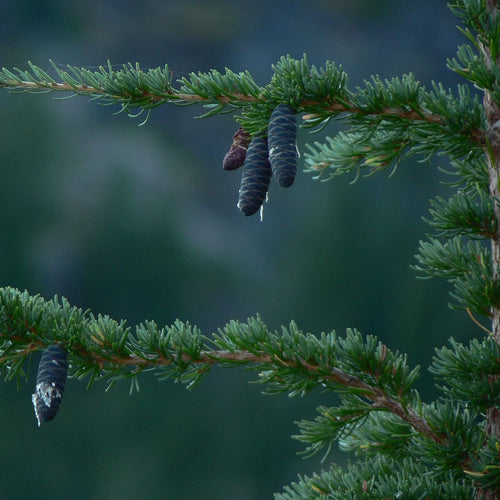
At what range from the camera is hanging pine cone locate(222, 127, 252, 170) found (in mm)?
561

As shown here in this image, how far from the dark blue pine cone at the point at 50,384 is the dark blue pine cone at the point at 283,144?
0.64ft

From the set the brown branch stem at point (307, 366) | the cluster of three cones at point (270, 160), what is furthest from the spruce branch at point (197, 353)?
the cluster of three cones at point (270, 160)

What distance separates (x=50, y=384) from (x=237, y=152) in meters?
0.23

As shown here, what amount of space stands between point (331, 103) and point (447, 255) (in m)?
0.19

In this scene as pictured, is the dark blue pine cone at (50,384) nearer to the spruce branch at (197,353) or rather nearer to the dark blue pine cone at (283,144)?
the spruce branch at (197,353)

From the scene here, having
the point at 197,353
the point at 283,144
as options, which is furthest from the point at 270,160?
the point at 197,353

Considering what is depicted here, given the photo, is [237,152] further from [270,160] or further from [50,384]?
[50,384]

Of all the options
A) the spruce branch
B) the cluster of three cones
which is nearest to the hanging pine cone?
the cluster of three cones

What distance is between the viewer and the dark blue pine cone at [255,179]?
506 mm

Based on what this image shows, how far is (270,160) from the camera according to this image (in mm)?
493

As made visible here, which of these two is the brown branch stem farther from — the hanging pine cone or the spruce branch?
the hanging pine cone

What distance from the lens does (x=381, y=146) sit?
2.04ft

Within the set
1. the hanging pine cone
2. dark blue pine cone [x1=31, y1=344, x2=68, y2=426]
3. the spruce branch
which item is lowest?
dark blue pine cone [x1=31, y1=344, x2=68, y2=426]

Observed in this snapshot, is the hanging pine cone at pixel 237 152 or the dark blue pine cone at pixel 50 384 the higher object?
the hanging pine cone at pixel 237 152
